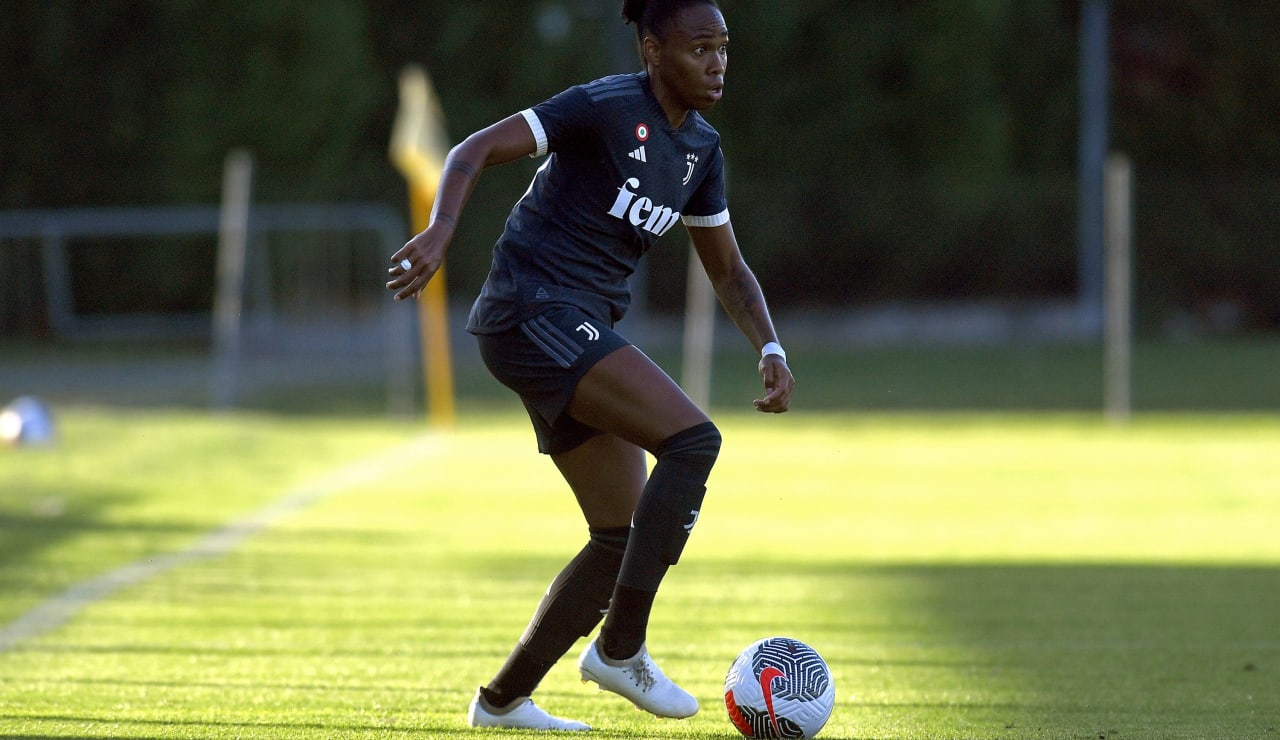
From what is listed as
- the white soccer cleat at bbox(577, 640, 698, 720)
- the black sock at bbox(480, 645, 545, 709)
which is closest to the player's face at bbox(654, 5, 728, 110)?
the white soccer cleat at bbox(577, 640, 698, 720)

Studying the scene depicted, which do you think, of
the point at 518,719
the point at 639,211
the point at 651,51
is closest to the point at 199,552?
the point at 518,719

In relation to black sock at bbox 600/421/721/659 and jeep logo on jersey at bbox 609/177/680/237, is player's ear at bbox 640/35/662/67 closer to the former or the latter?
jeep logo on jersey at bbox 609/177/680/237

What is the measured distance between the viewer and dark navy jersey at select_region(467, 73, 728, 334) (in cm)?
462

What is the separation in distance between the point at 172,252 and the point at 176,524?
19027 mm

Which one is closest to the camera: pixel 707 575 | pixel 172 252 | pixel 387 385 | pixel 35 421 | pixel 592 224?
pixel 592 224

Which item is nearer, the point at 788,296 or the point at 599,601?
the point at 599,601

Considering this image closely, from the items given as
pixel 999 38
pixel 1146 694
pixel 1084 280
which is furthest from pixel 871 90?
pixel 1146 694

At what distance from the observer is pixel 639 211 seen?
470 centimetres

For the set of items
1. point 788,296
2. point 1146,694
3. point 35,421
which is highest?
point 1146,694

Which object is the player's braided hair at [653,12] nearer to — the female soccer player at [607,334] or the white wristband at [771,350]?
the female soccer player at [607,334]

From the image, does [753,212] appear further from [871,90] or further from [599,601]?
[599,601]

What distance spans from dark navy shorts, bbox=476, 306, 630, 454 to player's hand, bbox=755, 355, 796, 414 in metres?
0.42

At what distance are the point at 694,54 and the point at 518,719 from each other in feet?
6.36

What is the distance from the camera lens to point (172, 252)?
29.9 meters
